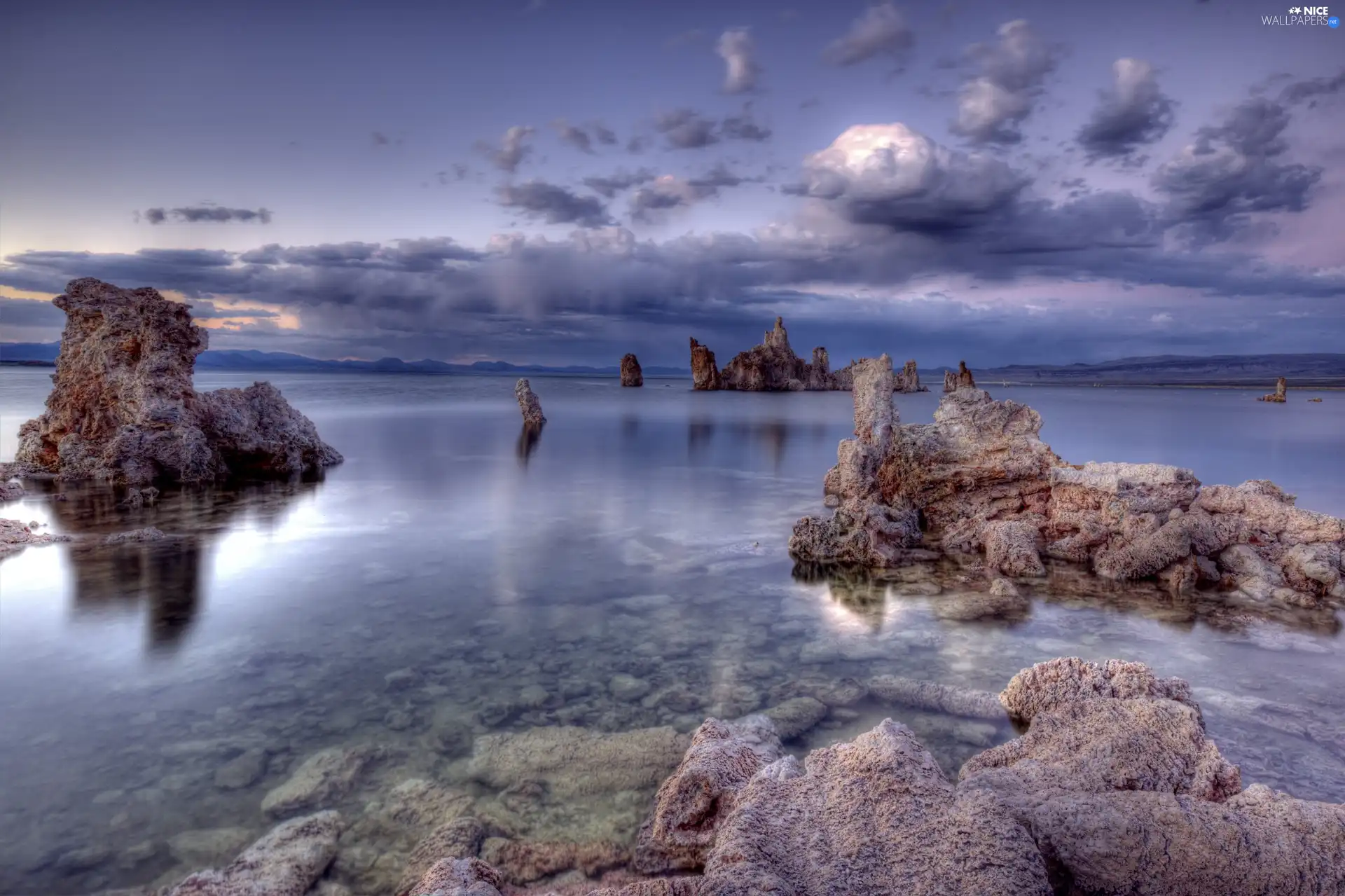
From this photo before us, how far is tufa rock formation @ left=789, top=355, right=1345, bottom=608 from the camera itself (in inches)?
323

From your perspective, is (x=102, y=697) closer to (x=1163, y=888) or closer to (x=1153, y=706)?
(x=1163, y=888)

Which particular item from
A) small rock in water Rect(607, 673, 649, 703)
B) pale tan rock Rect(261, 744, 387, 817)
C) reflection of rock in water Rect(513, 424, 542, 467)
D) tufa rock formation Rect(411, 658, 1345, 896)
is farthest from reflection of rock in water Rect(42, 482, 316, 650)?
reflection of rock in water Rect(513, 424, 542, 467)

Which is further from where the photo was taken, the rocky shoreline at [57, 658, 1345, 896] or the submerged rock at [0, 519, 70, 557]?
the submerged rock at [0, 519, 70, 557]

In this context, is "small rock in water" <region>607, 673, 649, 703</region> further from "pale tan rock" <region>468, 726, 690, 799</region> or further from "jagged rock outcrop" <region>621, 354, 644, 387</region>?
"jagged rock outcrop" <region>621, 354, 644, 387</region>

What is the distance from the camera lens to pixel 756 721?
4.73 meters

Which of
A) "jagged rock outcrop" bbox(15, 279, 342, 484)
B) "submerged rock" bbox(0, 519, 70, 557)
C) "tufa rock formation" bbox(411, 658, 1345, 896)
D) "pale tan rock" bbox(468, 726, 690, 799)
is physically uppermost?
"jagged rock outcrop" bbox(15, 279, 342, 484)

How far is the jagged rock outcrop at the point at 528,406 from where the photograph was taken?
32.5 metres

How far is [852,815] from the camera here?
2896 mm

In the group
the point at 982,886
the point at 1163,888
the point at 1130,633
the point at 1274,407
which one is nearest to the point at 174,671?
the point at 982,886

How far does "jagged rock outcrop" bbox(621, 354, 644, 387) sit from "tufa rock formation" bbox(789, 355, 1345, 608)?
89.8 metres

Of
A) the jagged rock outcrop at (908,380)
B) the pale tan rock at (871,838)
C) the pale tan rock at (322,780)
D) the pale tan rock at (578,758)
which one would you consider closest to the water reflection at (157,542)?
the pale tan rock at (322,780)

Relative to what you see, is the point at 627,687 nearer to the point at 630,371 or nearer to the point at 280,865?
the point at 280,865

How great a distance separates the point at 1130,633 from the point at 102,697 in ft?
29.2

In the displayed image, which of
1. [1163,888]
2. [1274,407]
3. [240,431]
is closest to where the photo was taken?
[1163,888]
